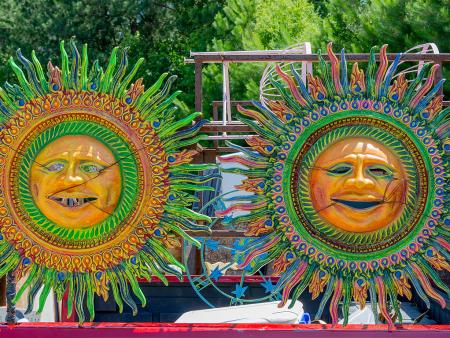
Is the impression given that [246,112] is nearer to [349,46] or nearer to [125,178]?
[125,178]

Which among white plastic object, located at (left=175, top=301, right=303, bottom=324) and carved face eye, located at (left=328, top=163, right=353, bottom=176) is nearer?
carved face eye, located at (left=328, top=163, right=353, bottom=176)

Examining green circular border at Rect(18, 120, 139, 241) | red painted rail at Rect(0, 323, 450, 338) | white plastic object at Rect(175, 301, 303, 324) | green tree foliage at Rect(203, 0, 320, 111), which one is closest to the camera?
red painted rail at Rect(0, 323, 450, 338)

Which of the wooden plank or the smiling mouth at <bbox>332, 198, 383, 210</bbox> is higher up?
the wooden plank

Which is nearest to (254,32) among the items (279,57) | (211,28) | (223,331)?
(211,28)

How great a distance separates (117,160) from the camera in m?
3.78

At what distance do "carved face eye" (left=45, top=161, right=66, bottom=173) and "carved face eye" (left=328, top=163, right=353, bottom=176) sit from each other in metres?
1.28

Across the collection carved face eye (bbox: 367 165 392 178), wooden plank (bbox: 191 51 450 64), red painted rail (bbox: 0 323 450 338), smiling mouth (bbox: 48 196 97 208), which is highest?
wooden plank (bbox: 191 51 450 64)

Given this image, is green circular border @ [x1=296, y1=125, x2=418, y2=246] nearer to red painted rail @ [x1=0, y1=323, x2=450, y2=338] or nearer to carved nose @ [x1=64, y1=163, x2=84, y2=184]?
red painted rail @ [x1=0, y1=323, x2=450, y2=338]

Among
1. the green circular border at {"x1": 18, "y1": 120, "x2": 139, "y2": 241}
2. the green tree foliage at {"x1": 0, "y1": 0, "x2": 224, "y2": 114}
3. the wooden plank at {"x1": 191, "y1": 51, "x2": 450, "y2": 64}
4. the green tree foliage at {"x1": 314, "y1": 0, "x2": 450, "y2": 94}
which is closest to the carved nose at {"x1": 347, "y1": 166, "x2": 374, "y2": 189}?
the green circular border at {"x1": 18, "y1": 120, "x2": 139, "y2": 241}

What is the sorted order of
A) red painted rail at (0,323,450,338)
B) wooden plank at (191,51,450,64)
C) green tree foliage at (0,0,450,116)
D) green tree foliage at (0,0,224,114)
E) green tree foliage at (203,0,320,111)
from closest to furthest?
1. red painted rail at (0,323,450,338)
2. wooden plank at (191,51,450,64)
3. green tree foliage at (0,0,450,116)
4. green tree foliage at (203,0,320,111)
5. green tree foliage at (0,0,224,114)

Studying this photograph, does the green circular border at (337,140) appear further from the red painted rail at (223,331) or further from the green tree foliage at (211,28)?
the green tree foliage at (211,28)

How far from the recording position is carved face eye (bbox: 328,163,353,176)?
3.71 meters

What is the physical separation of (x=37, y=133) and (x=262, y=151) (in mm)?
1086

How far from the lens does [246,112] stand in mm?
3641
